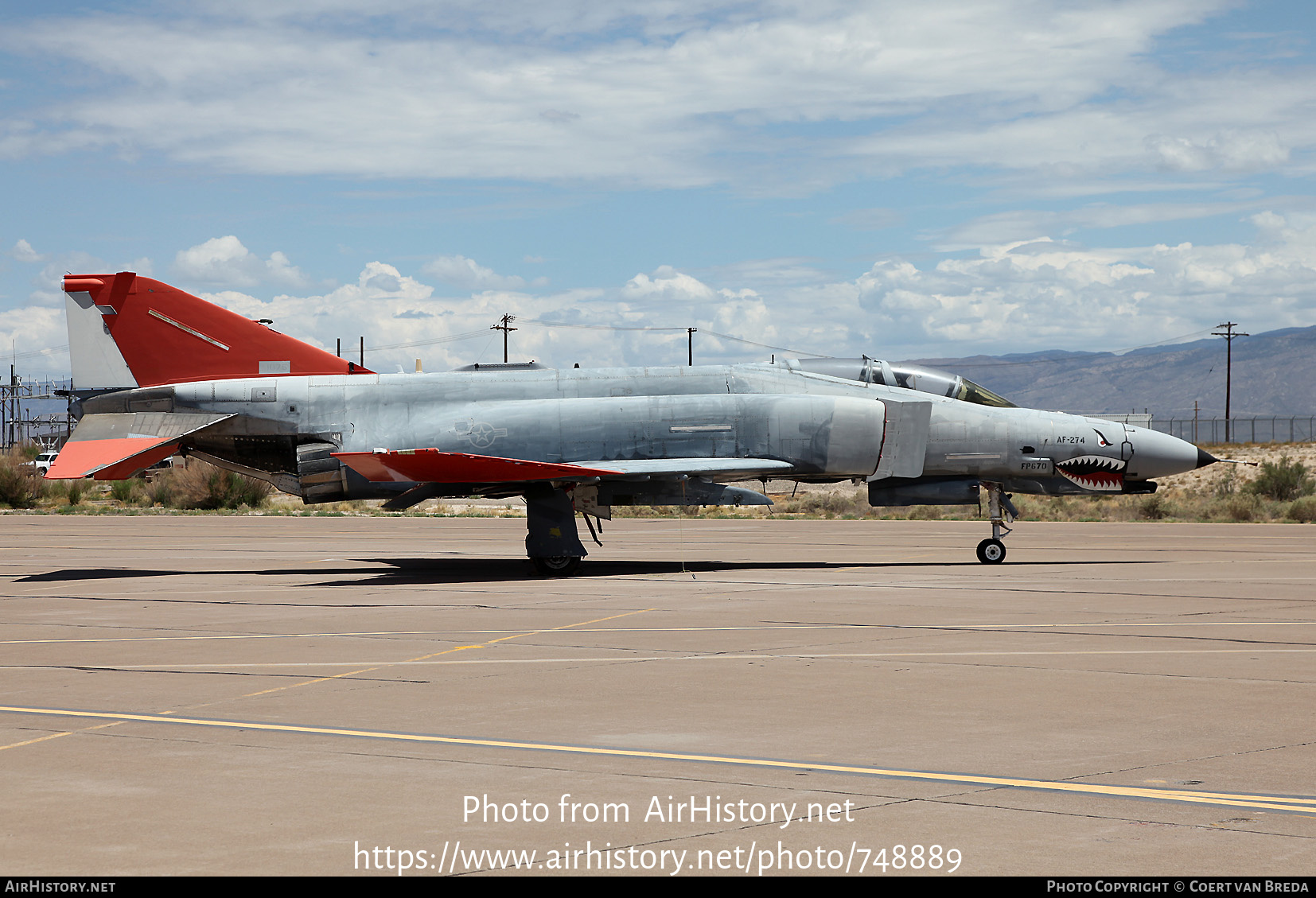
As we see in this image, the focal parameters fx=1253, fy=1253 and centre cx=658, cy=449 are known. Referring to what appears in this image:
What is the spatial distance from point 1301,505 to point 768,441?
24.1m

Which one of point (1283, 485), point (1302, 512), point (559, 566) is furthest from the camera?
point (1283, 485)

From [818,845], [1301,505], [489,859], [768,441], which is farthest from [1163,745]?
[1301,505]

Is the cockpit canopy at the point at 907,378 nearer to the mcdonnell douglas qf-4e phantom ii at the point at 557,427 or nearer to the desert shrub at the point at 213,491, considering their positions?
the mcdonnell douglas qf-4e phantom ii at the point at 557,427

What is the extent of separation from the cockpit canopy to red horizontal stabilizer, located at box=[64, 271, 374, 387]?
822cm

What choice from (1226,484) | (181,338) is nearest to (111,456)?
(181,338)

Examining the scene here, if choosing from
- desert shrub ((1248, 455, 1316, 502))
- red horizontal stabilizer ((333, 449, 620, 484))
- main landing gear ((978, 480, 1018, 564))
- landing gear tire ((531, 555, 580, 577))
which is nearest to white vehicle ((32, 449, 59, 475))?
red horizontal stabilizer ((333, 449, 620, 484))

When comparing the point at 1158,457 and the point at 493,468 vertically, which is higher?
the point at 1158,457

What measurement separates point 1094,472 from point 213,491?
3536cm

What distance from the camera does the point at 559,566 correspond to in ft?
65.6

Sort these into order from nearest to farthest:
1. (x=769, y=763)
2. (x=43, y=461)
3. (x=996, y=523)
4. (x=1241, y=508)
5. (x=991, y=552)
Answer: (x=769, y=763) < (x=991, y=552) < (x=996, y=523) < (x=1241, y=508) < (x=43, y=461)

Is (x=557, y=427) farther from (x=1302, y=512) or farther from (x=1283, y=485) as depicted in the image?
(x=1283, y=485)

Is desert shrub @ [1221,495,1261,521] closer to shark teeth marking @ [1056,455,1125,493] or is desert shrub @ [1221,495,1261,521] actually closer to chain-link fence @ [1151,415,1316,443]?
chain-link fence @ [1151,415,1316,443]

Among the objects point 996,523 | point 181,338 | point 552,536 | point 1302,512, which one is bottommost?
point 1302,512

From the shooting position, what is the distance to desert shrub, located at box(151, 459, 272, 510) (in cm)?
4681
